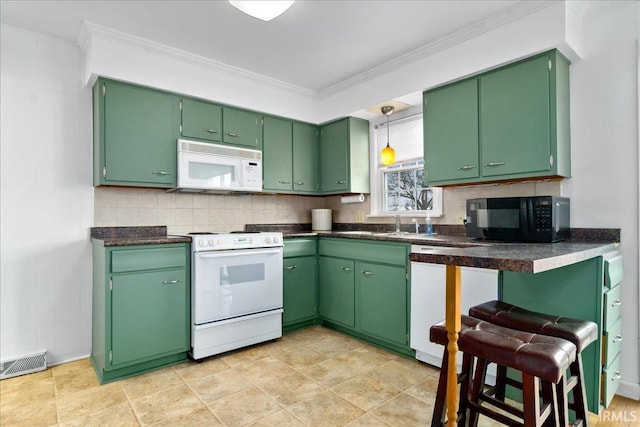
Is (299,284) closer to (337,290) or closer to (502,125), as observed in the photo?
(337,290)

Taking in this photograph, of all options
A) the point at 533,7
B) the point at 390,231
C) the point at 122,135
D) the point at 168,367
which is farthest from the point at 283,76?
the point at 168,367

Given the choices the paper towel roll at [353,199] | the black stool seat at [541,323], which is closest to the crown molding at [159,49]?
the paper towel roll at [353,199]

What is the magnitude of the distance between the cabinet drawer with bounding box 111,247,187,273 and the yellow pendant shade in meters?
2.04

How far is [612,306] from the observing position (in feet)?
6.48

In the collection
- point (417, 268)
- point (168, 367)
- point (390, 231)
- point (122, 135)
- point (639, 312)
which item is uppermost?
point (122, 135)

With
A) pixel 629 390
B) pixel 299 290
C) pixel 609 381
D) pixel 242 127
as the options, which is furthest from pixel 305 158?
pixel 629 390

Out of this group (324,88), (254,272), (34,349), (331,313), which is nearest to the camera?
(34,349)

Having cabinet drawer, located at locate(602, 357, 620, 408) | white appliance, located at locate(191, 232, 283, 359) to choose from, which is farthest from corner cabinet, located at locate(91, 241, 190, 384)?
cabinet drawer, located at locate(602, 357, 620, 408)

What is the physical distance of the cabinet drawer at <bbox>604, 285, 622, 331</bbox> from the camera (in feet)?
6.15

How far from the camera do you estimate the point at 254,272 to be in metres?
3.02

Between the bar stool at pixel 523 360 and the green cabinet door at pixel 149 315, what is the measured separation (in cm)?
198

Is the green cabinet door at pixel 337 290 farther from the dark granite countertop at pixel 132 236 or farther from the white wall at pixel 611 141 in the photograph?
the white wall at pixel 611 141

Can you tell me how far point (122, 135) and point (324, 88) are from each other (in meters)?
2.06

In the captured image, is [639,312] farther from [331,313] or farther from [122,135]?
[122,135]
